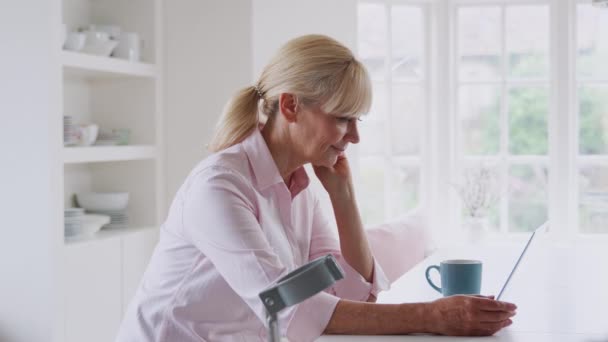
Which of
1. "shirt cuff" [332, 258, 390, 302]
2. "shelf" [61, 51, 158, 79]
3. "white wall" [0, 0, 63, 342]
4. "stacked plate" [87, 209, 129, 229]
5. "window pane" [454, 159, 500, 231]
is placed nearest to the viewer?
"shirt cuff" [332, 258, 390, 302]

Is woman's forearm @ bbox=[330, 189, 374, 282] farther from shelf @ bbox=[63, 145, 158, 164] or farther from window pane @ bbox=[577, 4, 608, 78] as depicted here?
window pane @ bbox=[577, 4, 608, 78]

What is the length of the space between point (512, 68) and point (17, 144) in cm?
329

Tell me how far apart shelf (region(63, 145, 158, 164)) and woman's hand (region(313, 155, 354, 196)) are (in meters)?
1.74

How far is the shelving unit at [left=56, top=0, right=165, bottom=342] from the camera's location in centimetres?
371

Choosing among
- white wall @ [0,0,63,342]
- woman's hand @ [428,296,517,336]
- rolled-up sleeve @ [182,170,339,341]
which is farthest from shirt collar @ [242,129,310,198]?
white wall @ [0,0,63,342]

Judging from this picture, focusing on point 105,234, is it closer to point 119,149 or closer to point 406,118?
point 119,149

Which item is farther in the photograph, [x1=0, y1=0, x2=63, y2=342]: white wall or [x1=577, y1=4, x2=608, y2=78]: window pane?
[x1=577, y1=4, x2=608, y2=78]: window pane

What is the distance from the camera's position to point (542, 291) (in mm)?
2053

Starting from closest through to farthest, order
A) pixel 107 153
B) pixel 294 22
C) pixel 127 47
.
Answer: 1. pixel 107 153
2. pixel 127 47
3. pixel 294 22

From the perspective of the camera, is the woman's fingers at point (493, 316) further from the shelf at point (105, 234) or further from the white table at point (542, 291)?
the shelf at point (105, 234)

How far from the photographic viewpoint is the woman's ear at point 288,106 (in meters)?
Answer: 1.75

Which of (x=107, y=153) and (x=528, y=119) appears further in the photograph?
(x=528, y=119)

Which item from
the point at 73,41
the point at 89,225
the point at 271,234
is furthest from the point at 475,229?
the point at 271,234

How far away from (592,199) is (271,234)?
4013 millimetres
